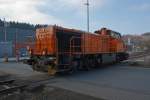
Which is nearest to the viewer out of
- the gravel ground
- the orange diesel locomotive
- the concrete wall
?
the gravel ground

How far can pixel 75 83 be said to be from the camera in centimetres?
1273

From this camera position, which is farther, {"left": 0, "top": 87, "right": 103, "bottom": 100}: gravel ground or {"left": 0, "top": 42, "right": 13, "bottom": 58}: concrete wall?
{"left": 0, "top": 42, "right": 13, "bottom": 58}: concrete wall

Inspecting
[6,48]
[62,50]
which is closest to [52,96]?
[62,50]

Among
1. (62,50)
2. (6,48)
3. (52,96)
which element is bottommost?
(52,96)

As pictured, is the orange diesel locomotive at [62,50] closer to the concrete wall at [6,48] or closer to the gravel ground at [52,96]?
the gravel ground at [52,96]

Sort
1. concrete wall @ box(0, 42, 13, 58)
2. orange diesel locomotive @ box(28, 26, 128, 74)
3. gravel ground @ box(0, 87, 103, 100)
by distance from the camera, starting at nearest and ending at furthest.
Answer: gravel ground @ box(0, 87, 103, 100) < orange diesel locomotive @ box(28, 26, 128, 74) < concrete wall @ box(0, 42, 13, 58)

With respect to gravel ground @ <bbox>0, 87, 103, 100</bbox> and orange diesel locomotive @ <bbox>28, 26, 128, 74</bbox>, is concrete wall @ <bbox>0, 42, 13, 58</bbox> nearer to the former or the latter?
orange diesel locomotive @ <bbox>28, 26, 128, 74</bbox>

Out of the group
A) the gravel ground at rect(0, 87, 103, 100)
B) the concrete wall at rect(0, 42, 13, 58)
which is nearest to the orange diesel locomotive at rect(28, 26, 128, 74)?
the gravel ground at rect(0, 87, 103, 100)

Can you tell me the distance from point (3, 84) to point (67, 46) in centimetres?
568

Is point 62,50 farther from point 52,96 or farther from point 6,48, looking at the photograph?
point 6,48

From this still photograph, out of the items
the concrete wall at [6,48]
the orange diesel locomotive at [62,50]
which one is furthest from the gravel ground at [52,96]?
the concrete wall at [6,48]

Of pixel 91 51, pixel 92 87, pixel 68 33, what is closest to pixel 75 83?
pixel 92 87

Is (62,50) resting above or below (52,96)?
above

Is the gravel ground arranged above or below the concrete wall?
below
